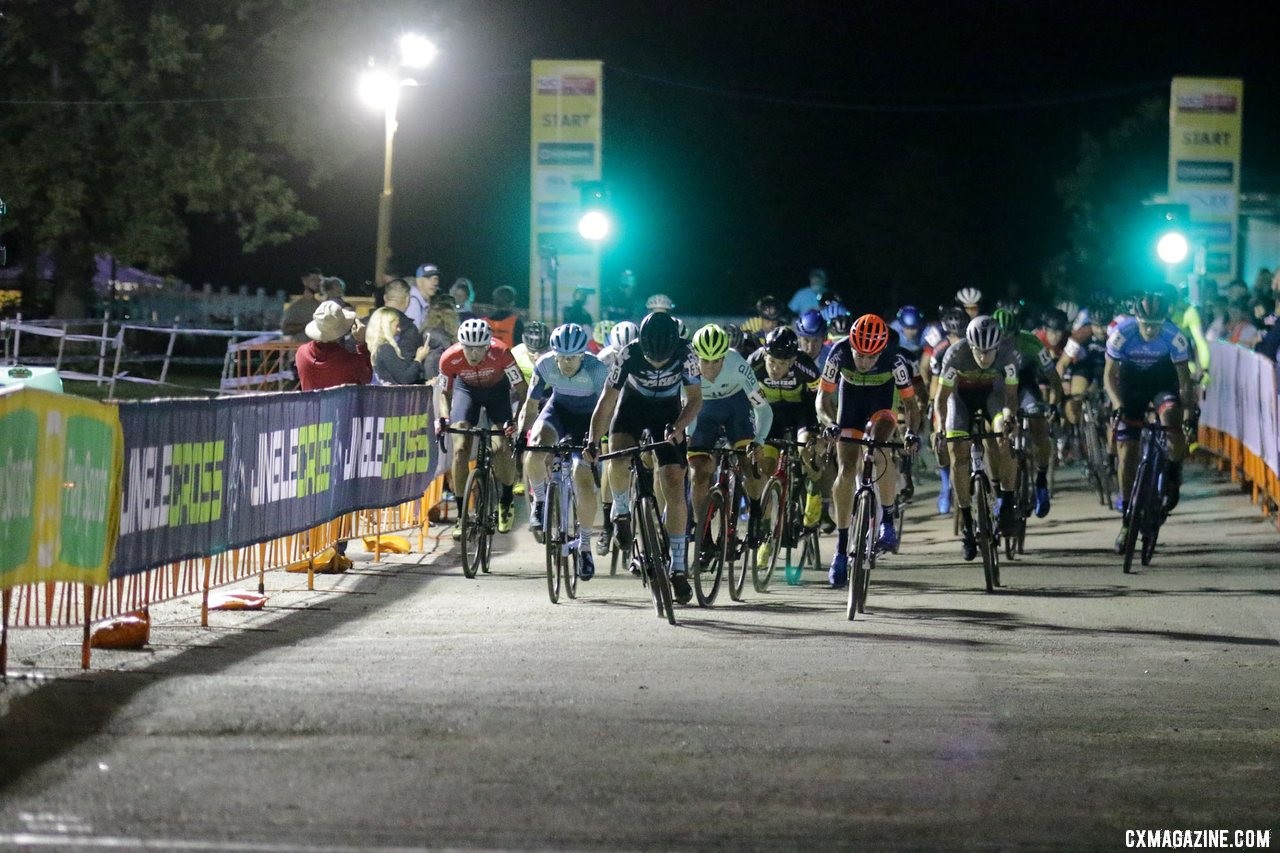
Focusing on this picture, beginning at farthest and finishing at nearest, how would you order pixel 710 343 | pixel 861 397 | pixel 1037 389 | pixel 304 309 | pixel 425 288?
pixel 304 309
pixel 425 288
pixel 1037 389
pixel 861 397
pixel 710 343

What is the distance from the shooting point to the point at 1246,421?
2139 centimetres

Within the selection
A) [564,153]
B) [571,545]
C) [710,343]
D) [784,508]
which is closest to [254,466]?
[571,545]

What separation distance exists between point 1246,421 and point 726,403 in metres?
9.19

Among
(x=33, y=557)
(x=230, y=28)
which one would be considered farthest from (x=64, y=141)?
(x=33, y=557)

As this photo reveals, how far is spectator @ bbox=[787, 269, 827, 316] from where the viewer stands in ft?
82.5

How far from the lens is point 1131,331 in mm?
16266

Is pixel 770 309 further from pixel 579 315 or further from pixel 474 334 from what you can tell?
pixel 579 315

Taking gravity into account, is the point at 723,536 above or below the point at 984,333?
below

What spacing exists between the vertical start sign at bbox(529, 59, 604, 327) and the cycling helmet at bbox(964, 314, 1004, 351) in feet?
62.3

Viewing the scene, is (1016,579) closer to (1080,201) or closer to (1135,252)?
(1135,252)

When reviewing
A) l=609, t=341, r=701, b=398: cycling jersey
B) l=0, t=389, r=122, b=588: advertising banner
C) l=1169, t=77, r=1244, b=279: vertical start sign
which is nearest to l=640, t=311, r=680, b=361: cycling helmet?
l=609, t=341, r=701, b=398: cycling jersey

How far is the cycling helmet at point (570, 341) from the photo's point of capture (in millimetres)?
13945

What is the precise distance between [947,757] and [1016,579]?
726 centimetres

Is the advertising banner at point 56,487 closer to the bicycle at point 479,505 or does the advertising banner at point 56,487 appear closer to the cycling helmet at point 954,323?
the bicycle at point 479,505
